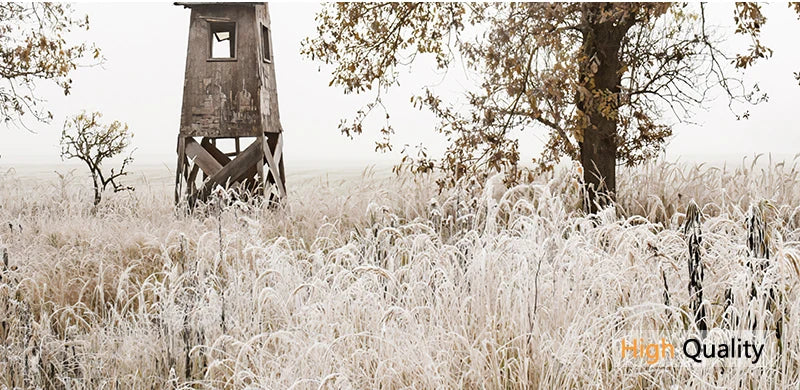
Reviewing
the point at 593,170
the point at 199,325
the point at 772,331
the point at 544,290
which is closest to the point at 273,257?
the point at 199,325

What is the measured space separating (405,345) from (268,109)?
7.91 m

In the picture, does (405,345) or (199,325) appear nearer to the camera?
(405,345)

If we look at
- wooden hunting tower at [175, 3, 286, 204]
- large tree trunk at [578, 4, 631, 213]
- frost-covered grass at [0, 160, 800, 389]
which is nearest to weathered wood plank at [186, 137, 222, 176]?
wooden hunting tower at [175, 3, 286, 204]

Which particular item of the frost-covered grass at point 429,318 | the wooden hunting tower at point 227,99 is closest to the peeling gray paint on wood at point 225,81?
the wooden hunting tower at point 227,99

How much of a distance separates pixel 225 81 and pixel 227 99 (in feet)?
0.98

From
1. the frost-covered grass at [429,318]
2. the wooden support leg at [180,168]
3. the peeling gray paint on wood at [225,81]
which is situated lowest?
the frost-covered grass at [429,318]

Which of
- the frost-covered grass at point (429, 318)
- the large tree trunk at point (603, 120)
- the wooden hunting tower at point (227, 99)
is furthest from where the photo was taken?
the wooden hunting tower at point (227, 99)

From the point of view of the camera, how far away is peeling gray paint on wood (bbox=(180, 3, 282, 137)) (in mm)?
10820

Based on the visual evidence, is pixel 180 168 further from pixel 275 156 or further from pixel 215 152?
pixel 275 156

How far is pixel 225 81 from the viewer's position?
10883 millimetres

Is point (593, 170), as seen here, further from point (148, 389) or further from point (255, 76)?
point (148, 389)

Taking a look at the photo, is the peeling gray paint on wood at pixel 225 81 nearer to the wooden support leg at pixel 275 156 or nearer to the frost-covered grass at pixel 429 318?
the wooden support leg at pixel 275 156

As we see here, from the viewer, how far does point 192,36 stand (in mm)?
11109

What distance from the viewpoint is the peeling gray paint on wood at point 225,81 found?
1082cm
